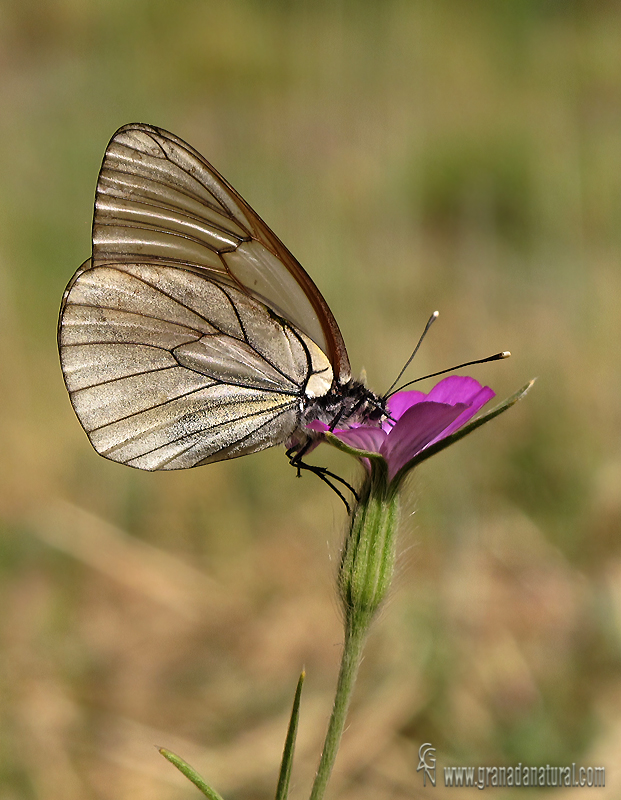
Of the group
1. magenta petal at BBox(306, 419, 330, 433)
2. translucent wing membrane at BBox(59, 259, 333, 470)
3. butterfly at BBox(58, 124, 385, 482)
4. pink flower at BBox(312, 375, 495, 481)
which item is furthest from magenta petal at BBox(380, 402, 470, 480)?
translucent wing membrane at BBox(59, 259, 333, 470)

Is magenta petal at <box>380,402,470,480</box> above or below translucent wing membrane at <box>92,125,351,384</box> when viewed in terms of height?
below

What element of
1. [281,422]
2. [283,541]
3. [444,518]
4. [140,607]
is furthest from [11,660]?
[444,518]

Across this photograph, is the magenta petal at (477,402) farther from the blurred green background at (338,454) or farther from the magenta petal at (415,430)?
the blurred green background at (338,454)

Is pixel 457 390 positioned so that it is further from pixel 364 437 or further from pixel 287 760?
pixel 287 760

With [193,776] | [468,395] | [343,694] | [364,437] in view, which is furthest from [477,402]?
[193,776]

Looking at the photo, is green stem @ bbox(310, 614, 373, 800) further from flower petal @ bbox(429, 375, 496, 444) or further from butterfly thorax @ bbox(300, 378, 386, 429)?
butterfly thorax @ bbox(300, 378, 386, 429)

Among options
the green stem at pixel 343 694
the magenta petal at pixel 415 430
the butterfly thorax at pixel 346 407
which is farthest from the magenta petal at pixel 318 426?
the green stem at pixel 343 694
